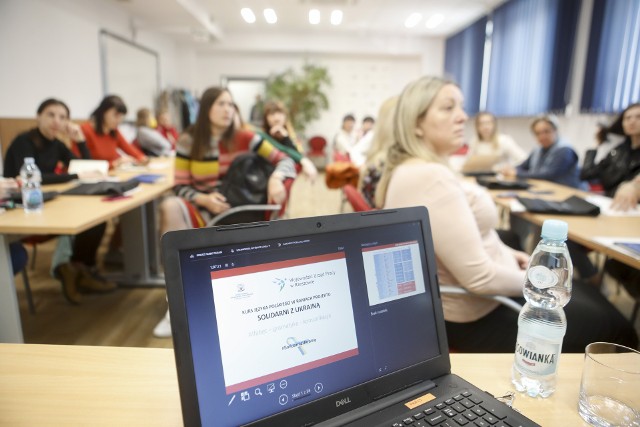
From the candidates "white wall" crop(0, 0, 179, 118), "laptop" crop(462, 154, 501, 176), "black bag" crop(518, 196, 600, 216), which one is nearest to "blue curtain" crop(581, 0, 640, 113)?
"laptop" crop(462, 154, 501, 176)

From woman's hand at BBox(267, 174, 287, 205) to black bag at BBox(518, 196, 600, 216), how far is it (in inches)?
50.5

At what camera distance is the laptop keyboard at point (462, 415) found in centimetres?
58

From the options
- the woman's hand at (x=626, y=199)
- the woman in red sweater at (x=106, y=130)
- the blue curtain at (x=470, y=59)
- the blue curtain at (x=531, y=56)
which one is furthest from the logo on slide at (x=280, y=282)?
the blue curtain at (x=470, y=59)

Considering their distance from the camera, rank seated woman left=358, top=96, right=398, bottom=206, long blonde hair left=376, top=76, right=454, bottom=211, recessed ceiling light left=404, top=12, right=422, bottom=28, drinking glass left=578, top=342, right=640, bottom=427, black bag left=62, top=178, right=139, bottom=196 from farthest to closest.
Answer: recessed ceiling light left=404, top=12, right=422, bottom=28, black bag left=62, top=178, right=139, bottom=196, seated woman left=358, top=96, right=398, bottom=206, long blonde hair left=376, top=76, right=454, bottom=211, drinking glass left=578, top=342, right=640, bottom=427

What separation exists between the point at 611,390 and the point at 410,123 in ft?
3.26

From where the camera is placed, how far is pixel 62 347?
77 cm

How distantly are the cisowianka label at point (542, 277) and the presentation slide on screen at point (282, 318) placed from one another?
0.35 m

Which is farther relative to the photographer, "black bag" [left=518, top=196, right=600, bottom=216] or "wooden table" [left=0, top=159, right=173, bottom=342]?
"black bag" [left=518, top=196, right=600, bottom=216]

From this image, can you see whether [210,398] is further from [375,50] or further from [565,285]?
[375,50]

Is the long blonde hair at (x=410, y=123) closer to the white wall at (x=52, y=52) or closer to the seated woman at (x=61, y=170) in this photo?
the seated woman at (x=61, y=170)

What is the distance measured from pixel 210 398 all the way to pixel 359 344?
226 mm

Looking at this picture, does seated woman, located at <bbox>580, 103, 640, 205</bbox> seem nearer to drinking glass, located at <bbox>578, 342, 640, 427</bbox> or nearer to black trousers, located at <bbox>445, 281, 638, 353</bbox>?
black trousers, located at <bbox>445, 281, 638, 353</bbox>

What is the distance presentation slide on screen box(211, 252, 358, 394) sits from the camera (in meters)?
0.54

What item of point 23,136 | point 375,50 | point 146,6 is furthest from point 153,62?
point 23,136
